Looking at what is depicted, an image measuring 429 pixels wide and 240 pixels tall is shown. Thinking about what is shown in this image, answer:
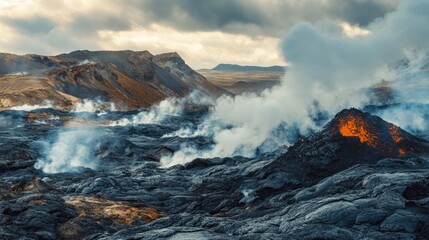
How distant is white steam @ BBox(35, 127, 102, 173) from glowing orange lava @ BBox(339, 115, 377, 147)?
22841 millimetres

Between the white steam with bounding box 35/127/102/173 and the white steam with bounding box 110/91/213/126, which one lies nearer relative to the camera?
the white steam with bounding box 35/127/102/173

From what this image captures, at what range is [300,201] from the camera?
18.8 m

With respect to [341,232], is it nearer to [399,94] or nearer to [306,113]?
[306,113]

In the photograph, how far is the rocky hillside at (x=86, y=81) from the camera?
103 m

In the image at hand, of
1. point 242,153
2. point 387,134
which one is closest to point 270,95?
point 242,153

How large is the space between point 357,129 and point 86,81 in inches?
4455

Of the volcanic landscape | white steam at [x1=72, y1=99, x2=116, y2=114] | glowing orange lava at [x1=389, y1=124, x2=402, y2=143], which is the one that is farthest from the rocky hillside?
glowing orange lava at [x1=389, y1=124, x2=402, y2=143]

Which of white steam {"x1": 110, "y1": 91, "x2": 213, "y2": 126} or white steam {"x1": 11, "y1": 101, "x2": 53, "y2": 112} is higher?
white steam {"x1": 11, "y1": 101, "x2": 53, "y2": 112}

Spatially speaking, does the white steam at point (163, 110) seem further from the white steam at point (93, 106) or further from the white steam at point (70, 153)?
the white steam at point (70, 153)

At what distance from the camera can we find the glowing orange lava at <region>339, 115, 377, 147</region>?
88.9 ft

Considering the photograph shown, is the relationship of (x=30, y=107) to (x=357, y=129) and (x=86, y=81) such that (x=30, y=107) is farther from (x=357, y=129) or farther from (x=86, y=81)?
(x=357, y=129)

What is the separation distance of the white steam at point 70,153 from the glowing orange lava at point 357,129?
22841mm

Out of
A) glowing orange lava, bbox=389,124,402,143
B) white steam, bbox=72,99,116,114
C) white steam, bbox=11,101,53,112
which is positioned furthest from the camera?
white steam, bbox=72,99,116,114

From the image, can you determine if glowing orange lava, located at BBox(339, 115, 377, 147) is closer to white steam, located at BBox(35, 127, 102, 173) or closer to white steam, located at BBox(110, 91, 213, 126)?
white steam, located at BBox(35, 127, 102, 173)
